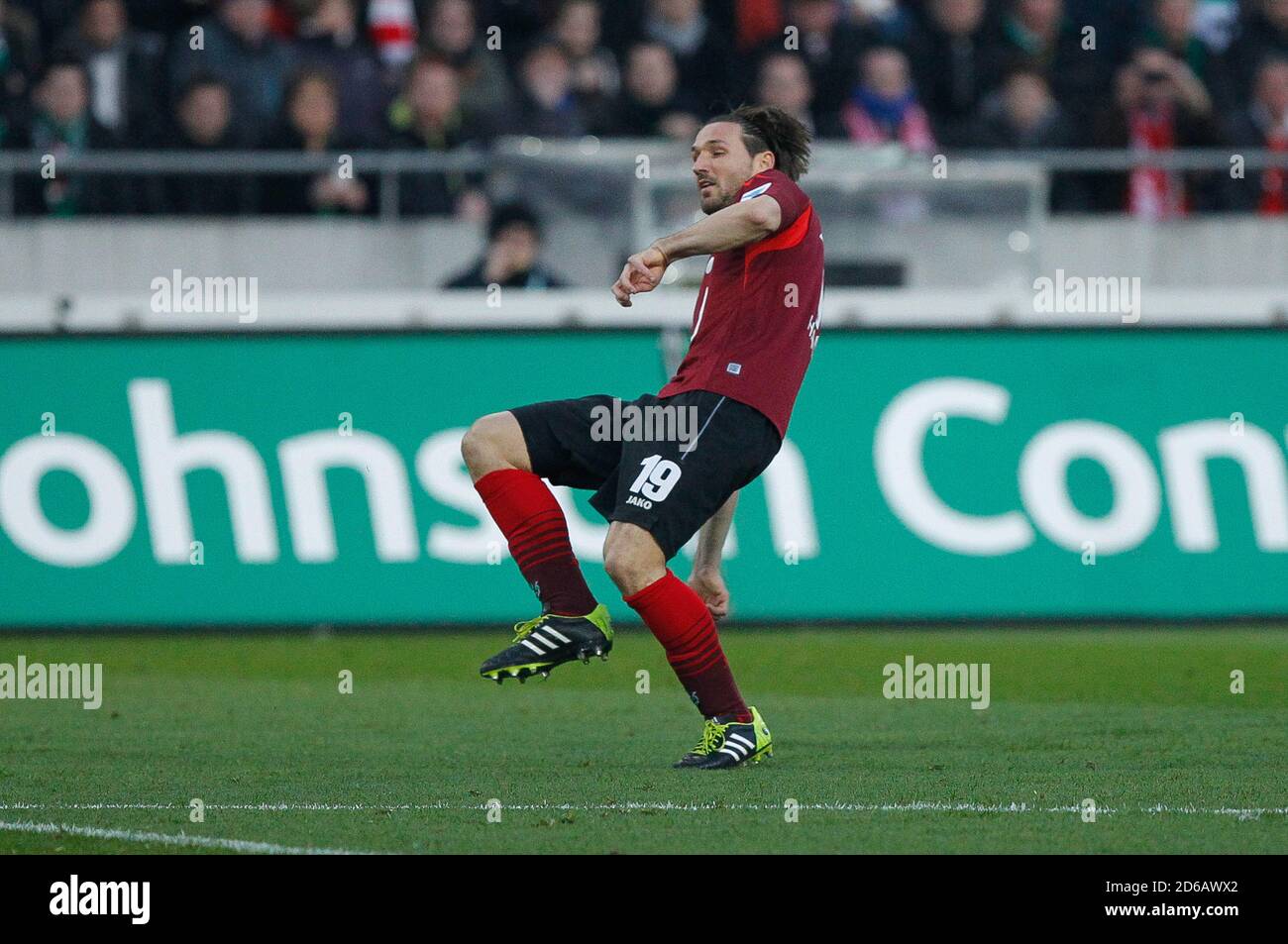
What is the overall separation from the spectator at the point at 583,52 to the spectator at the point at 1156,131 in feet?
11.4

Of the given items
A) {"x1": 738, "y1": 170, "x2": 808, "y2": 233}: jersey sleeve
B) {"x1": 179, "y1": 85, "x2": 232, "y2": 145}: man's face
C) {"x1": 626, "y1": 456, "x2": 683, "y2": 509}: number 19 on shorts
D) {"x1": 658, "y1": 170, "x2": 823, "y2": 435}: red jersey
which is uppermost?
{"x1": 179, "y1": 85, "x2": 232, "y2": 145}: man's face

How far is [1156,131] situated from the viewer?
15.3 meters

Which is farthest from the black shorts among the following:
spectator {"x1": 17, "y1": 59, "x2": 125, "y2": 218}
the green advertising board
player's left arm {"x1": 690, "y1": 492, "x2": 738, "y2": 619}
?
spectator {"x1": 17, "y1": 59, "x2": 125, "y2": 218}

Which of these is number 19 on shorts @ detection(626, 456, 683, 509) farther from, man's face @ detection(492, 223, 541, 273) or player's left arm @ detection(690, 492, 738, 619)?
man's face @ detection(492, 223, 541, 273)

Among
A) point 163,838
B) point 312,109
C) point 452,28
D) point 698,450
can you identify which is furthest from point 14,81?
point 163,838

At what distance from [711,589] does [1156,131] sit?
8.46 m

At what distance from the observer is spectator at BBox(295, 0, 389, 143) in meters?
14.8

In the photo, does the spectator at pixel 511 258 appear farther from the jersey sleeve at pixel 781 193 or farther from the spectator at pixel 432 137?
the jersey sleeve at pixel 781 193

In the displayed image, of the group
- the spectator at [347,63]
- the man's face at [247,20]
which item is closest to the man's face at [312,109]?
the spectator at [347,63]

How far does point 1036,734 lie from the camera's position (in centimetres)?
856

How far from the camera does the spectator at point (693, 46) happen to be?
15.3m

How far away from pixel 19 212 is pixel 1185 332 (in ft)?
24.1

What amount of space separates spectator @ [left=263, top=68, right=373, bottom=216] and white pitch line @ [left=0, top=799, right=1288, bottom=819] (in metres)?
8.04

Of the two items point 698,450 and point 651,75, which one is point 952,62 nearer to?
point 651,75
